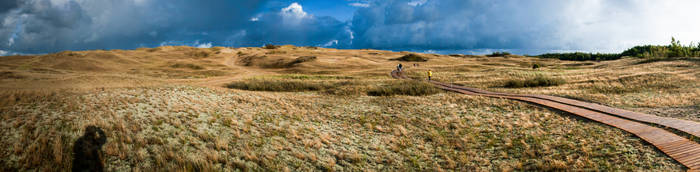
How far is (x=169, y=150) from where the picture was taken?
802cm

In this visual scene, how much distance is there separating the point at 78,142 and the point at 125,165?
2145 mm

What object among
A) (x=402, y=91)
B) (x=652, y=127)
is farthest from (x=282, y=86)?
(x=652, y=127)

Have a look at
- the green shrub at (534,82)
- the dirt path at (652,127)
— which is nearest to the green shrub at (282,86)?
the dirt path at (652,127)

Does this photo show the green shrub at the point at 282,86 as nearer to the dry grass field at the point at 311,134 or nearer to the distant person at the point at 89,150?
the dry grass field at the point at 311,134

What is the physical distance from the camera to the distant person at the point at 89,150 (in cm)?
685

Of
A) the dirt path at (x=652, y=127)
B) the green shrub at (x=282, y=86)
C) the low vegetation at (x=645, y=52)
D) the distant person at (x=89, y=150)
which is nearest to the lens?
the distant person at (x=89, y=150)

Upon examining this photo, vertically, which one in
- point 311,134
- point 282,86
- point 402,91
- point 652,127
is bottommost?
point 311,134

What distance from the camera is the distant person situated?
6.85 meters

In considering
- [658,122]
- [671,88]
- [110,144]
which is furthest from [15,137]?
[671,88]

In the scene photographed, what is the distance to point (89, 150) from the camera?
7438 mm

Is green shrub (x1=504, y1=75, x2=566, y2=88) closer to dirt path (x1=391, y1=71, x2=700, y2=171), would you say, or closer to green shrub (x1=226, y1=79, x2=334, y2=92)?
dirt path (x1=391, y1=71, x2=700, y2=171)

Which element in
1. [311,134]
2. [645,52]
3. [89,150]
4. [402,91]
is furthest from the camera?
[645,52]

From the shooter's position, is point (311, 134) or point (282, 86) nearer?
point (311, 134)

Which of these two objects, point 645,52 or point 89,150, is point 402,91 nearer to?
point 89,150
